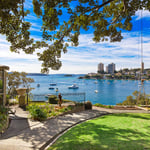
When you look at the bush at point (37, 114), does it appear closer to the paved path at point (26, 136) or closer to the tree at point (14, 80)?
the paved path at point (26, 136)

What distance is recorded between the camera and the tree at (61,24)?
6082 millimetres

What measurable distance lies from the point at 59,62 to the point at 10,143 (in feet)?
17.4

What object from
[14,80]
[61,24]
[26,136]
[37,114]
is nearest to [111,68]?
[14,80]

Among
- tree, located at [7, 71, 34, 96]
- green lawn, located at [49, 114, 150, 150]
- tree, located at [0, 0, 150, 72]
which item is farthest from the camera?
tree, located at [7, 71, 34, 96]

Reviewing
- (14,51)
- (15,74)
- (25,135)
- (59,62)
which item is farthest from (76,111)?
(15,74)

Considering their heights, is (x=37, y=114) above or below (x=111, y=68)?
below

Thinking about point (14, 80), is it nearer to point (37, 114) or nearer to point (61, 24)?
point (37, 114)

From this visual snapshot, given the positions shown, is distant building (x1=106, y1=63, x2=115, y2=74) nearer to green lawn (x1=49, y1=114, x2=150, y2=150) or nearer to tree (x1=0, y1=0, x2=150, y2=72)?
tree (x1=0, y1=0, x2=150, y2=72)

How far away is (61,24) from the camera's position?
7832 mm

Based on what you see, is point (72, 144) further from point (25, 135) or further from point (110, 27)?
point (110, 27)

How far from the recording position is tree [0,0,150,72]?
6.08 meters

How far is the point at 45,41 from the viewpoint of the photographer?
7.79 m

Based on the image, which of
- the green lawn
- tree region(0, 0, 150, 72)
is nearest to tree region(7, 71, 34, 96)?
tree region(0, 0, 150, 72)

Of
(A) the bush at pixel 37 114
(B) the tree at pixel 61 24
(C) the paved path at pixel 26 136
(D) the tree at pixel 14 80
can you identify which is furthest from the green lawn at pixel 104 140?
(D) the tree at pixel 14 80
